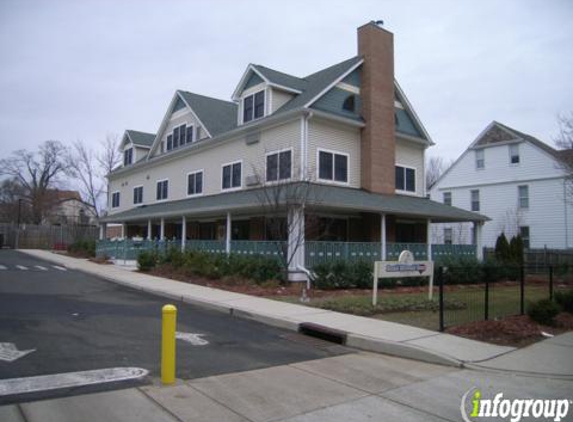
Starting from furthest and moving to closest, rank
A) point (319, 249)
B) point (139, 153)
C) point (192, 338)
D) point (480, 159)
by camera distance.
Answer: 1. point (480, 159)
2. point (139, 153)
3. point (319, 249)
4. point (192, 338)

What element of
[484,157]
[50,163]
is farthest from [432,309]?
[50,163]

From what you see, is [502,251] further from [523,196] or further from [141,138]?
[141,138]

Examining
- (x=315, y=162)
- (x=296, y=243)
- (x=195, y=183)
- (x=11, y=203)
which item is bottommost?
(x=296, y=243)

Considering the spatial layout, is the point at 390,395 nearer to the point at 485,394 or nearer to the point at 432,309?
the point at 485,394

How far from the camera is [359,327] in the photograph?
9977mm

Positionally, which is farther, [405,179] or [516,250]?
[516,250]

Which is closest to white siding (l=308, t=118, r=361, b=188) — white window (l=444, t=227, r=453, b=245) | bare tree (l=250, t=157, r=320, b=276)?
bare tree (l=250, t=157, r=320, b=276)

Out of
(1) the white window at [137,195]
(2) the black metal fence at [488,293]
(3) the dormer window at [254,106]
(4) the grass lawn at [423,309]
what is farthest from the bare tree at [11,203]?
(4) the grass lawn at [423,309]

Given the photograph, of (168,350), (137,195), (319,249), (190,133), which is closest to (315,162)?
(319,249)

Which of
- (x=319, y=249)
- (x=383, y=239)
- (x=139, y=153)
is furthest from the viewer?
(x=139, y=153)

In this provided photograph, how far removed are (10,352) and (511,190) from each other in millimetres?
35824

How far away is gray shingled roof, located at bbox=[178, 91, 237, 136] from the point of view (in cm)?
2736

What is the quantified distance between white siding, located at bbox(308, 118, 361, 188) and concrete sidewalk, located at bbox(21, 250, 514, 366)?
7749 mm

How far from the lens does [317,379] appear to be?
6.63 metres
